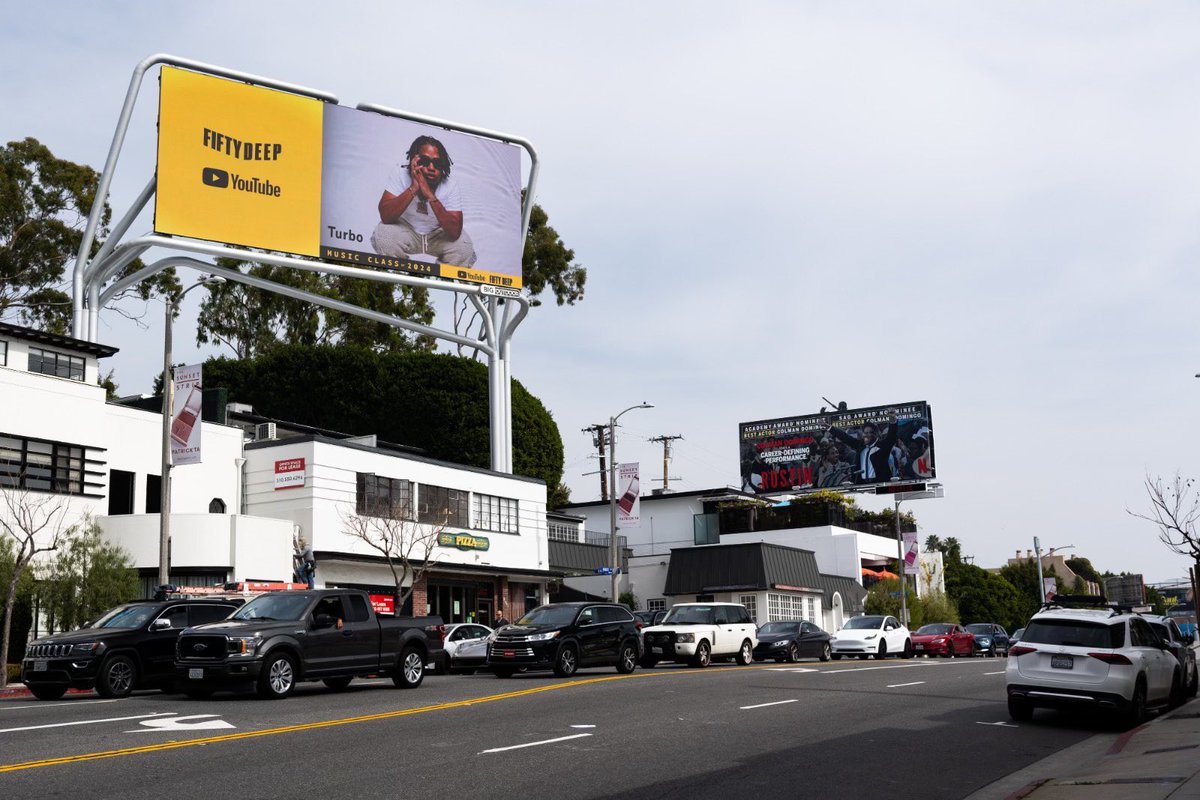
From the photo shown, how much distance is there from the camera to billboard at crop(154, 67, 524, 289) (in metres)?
40.0

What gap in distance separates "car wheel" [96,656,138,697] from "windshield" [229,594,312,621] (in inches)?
102

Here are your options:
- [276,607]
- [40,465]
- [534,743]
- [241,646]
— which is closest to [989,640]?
[40,465]

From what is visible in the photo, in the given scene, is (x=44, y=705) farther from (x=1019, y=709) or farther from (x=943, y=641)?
(x=943, y=641)

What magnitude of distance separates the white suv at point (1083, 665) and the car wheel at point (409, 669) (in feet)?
33.1

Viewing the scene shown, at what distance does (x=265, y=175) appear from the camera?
4178cm

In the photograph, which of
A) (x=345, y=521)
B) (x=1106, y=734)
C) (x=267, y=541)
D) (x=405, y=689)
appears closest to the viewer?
(x=1106, y=734)

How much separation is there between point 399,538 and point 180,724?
24881 millimetres

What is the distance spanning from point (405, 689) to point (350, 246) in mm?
25267

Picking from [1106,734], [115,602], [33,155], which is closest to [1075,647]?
[1106,734]

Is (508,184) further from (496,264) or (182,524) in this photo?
(182,524)

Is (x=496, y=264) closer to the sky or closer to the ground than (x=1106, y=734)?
closer to the sky

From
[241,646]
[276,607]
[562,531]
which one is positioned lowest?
[241,646]

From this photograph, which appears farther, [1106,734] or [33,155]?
[33,155]

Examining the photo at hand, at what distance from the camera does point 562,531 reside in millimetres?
A: 57188
